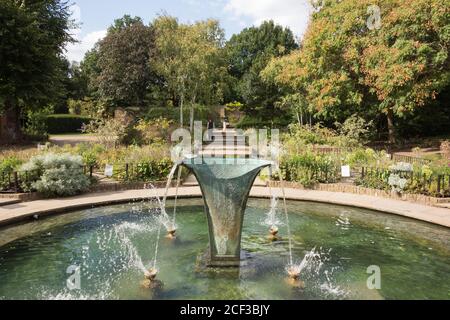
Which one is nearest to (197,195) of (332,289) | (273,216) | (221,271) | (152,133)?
(273,216)

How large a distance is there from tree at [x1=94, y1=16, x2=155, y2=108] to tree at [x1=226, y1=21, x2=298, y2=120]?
351 inches

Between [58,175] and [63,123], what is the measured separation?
105 feet

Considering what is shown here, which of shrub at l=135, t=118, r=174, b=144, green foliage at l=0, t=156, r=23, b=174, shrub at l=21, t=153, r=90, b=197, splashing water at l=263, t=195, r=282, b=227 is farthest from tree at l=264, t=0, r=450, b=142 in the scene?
green foliage at l=0, t=156, r=23, b=174

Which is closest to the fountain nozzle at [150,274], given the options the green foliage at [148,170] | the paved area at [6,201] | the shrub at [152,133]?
the paved area at [6,201]

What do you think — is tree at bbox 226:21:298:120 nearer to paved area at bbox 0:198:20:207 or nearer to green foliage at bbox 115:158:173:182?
green foliage at bbox 115:158:173:182

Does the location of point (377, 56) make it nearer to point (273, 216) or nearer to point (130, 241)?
point (273, 216)

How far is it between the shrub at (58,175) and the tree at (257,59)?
91.7ft

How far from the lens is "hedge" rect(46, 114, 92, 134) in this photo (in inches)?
1629

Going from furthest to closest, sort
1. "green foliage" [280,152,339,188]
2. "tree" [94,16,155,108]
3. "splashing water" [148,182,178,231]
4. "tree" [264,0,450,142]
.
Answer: "tree" [94,16,155,108], "tree" [264,0,450,142], "green foliage" [280,152,339,188], "splashing water" [148,182,178,231]

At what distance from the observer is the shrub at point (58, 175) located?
41.5 feet

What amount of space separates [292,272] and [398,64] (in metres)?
15.8

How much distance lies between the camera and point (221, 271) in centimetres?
720
